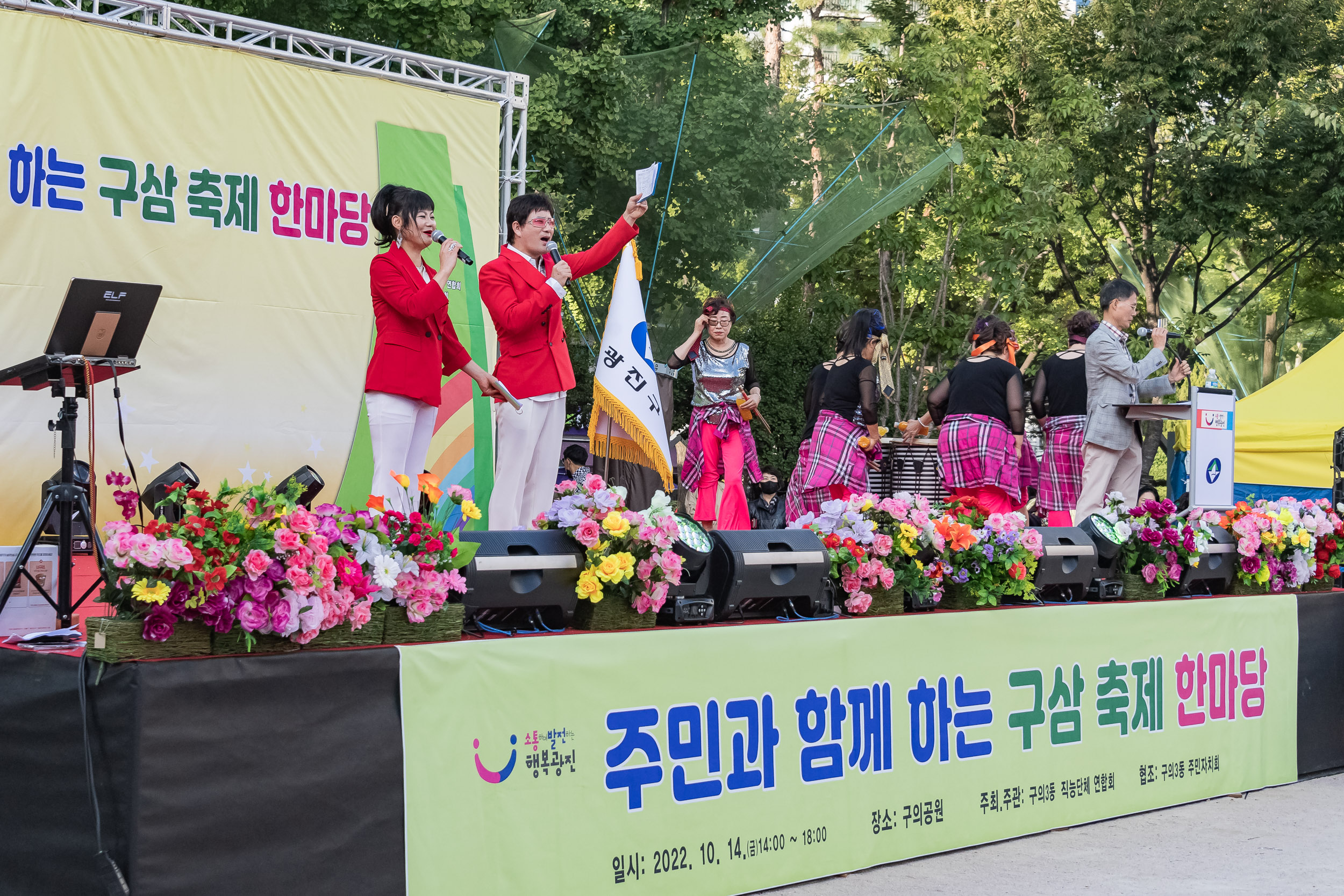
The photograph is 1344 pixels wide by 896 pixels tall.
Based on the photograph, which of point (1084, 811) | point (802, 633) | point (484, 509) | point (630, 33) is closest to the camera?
point (802, 633)

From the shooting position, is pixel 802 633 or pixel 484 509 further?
pixel 484 509

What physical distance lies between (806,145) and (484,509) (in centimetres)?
470

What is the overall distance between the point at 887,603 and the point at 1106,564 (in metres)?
1.16

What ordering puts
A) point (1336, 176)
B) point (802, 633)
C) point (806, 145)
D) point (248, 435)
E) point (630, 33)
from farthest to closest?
point (630, 33)
point (1336, 176)
point (806, 145)
point (248, 435)
point (802, 633)

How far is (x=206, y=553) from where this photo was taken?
2361 mm

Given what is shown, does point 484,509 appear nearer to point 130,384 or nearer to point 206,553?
point 130,384

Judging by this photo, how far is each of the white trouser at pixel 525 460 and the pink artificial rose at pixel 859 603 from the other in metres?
1.24

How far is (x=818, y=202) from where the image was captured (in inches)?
381

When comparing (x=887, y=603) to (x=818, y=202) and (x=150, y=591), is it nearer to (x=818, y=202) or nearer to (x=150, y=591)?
(x=150, y=591)

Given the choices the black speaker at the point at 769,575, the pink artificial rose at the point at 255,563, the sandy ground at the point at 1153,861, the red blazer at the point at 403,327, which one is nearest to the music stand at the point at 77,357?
the red blazer at the point at 403,327

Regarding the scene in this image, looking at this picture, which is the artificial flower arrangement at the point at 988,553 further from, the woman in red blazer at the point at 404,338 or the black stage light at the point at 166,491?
the black stage light at the point at 166,491

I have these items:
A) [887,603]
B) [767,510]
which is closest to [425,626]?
[887,603]

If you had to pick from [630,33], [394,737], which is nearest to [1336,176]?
[630,33]

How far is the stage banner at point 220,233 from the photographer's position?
17.9ft
